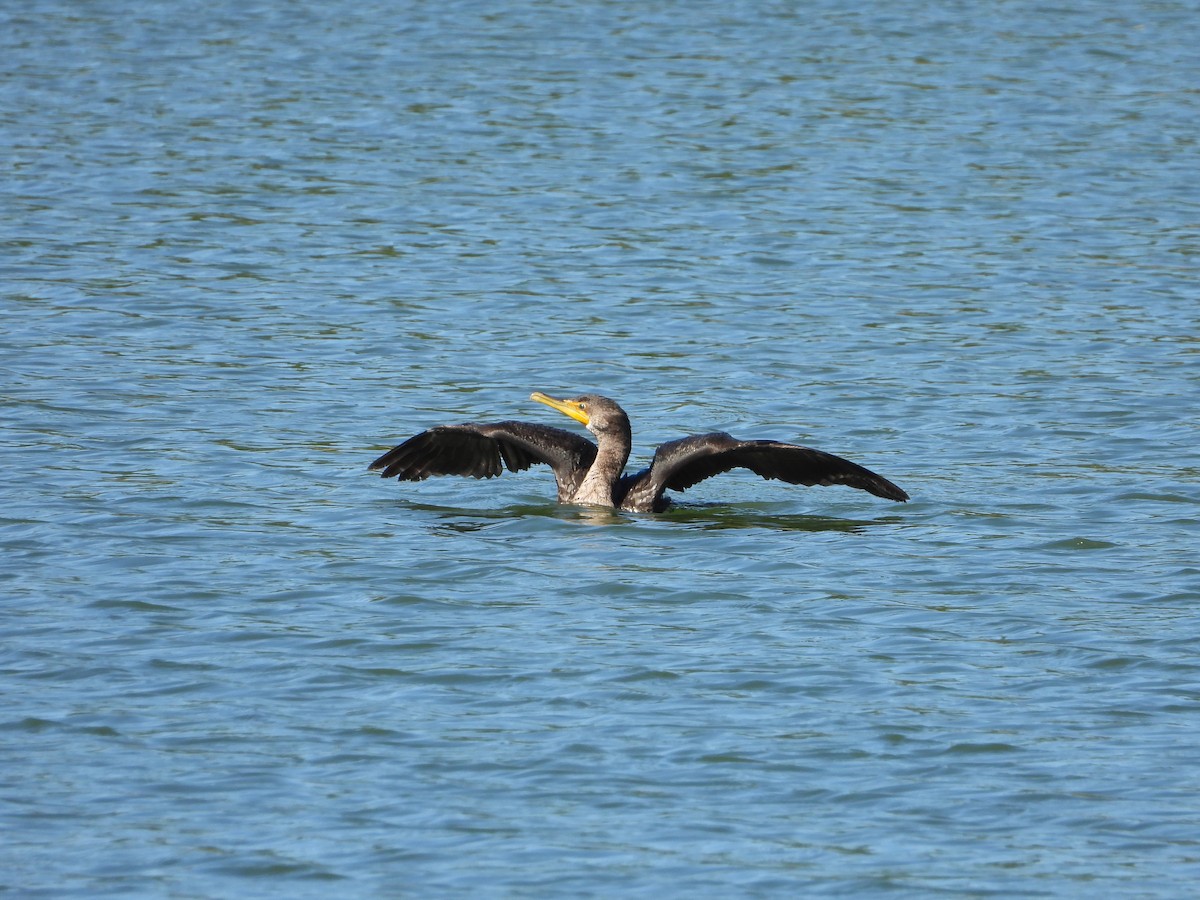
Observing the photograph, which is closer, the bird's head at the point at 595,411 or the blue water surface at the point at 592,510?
the blue water surface at the point at 592,510

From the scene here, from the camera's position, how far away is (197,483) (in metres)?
10.9

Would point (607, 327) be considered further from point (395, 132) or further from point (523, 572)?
point (395, 132)

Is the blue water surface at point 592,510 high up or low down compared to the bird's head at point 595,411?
down

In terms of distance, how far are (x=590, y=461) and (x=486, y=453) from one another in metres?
0.59

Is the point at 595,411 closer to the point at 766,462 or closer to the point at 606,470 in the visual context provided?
the point at 606,470

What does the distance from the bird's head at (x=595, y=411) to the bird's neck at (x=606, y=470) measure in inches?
2.0

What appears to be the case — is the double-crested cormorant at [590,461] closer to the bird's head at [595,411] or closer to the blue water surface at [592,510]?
the bird's head at [595,411]

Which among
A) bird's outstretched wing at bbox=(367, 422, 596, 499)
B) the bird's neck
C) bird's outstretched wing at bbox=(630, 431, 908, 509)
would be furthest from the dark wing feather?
bird's outstretched wing at bbox=(367, 422, 596, 499)

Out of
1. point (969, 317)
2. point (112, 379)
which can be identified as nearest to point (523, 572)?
point (112, 379)

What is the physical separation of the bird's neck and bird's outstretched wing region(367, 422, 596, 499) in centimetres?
16

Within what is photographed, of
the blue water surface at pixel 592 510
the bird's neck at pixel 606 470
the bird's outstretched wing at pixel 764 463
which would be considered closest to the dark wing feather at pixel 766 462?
the bird's outstretched wing at pixel 764 463

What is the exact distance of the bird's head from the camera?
35.4 feet

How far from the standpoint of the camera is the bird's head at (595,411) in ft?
35.4

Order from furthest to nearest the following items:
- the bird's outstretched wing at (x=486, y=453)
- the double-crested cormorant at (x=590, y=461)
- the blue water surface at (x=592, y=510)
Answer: the bird's outstretched wing at (x=486, y=453)
the double-crested cormorant at (x=590, y=461)
the blue water surface at (x=592, y=510)
